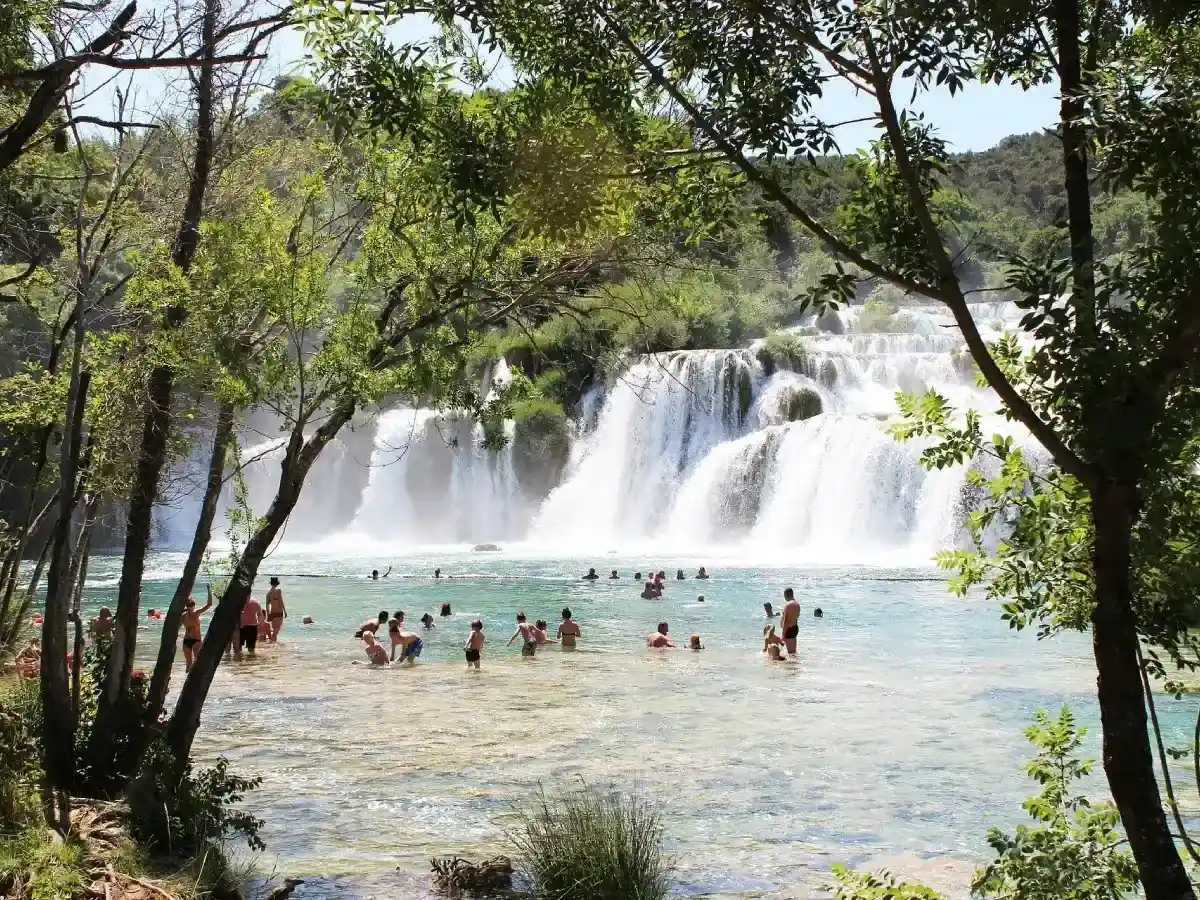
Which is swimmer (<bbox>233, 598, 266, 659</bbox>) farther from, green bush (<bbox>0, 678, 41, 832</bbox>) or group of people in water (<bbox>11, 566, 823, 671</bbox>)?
green bush (<bbox>0, 678, 41, 832</bbox>)

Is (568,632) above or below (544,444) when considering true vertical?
below

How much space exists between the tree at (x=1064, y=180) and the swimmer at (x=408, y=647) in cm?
1416

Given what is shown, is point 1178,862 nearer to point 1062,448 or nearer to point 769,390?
point 1062,448

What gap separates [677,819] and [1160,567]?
6.10 m

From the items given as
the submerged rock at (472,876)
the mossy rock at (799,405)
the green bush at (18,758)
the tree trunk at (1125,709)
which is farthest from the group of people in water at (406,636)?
the mossy rock at (799,405)

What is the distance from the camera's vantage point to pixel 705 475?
39656mm

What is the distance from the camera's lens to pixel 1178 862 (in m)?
3.62

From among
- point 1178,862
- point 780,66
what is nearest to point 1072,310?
point 780,66

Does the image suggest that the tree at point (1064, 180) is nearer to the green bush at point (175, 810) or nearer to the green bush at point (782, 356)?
the green bush at point (175, 810)

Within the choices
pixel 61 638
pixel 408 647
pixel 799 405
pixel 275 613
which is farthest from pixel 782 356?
pixel 61 638

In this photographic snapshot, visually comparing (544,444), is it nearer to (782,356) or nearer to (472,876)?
(782,356)

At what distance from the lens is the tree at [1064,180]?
3.68 m

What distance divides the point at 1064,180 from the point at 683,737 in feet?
30.8

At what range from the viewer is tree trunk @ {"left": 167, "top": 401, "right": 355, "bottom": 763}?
311 inches
